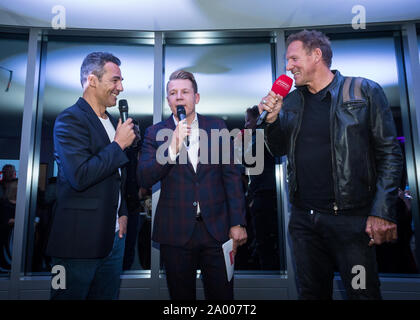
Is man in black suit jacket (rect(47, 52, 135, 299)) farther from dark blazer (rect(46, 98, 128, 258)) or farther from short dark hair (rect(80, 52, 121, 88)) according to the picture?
short dark hair (rect(80, 52, 121, 88))

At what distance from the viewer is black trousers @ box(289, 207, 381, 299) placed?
1.29 metres

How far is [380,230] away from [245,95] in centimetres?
244

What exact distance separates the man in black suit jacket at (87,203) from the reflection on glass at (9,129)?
78.6 inches

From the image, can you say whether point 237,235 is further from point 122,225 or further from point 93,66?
point 93,66

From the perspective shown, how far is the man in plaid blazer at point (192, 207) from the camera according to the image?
1538 mm

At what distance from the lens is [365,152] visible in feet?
4.53

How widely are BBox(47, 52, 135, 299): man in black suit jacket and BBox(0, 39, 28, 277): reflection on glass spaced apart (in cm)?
200

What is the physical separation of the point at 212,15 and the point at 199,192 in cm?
210

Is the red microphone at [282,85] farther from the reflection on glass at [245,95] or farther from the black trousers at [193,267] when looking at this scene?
the reflection on glass at [245,95]

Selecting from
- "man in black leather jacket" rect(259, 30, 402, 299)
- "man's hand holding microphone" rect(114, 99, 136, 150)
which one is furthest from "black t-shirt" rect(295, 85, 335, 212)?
"man's hand holding microphone" rect(114, 99, 136, 150)

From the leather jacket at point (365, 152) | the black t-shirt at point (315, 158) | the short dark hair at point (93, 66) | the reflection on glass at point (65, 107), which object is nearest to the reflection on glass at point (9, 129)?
the reflection on glass at point (65, 107)

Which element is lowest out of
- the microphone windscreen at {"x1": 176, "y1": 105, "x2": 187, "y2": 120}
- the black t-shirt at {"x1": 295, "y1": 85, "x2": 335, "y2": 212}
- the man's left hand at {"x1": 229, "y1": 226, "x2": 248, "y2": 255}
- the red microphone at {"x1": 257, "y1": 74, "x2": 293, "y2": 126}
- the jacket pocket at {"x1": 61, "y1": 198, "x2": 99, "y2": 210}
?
the man's left hand at {"x1": 229, "y1": 226, "x2": 248, "y2": 255}
